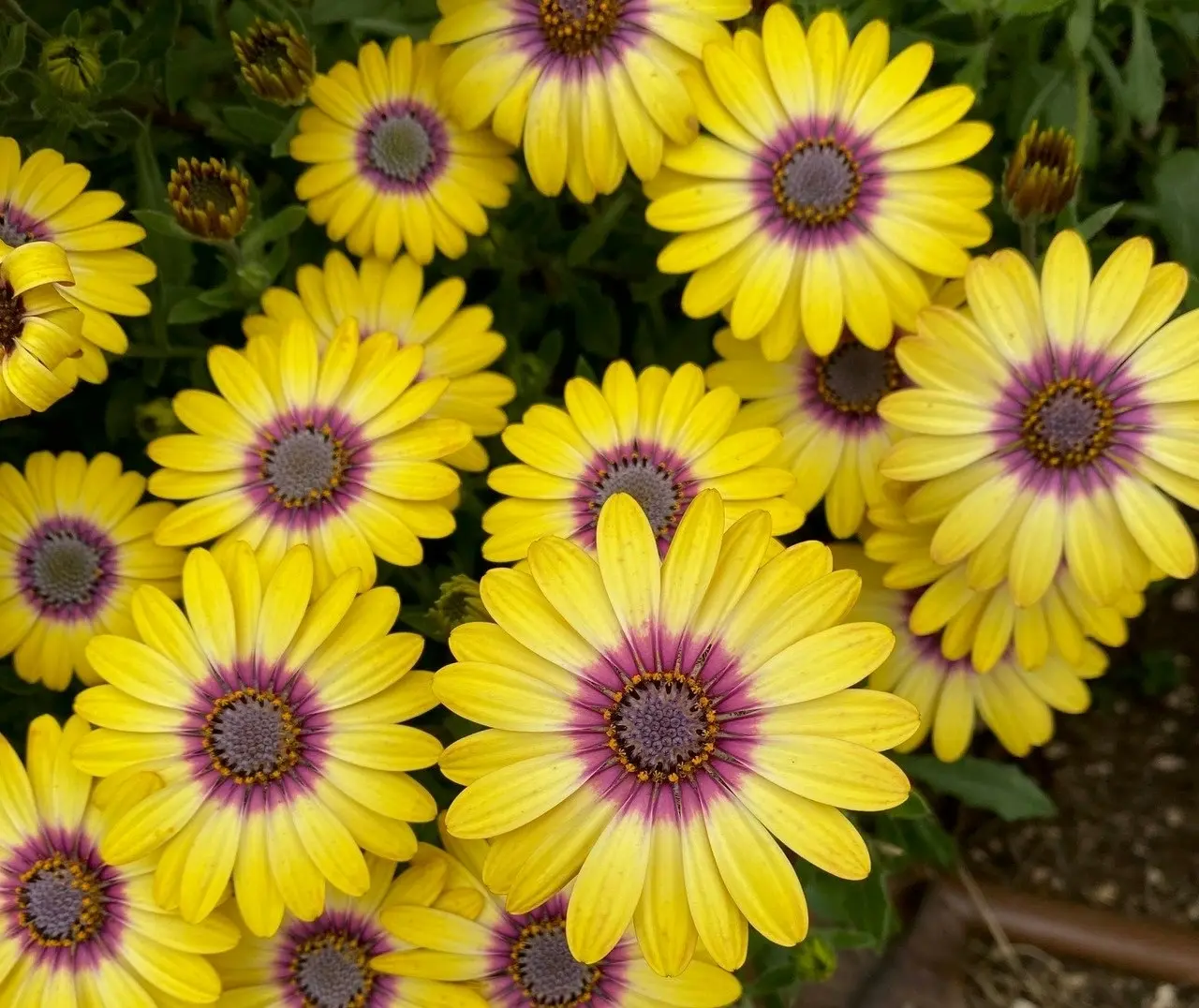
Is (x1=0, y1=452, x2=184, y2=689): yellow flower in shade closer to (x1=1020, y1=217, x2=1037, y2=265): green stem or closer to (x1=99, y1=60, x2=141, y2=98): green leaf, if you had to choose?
(x1=99, y1=60, x2=141, y2=98): green leaf

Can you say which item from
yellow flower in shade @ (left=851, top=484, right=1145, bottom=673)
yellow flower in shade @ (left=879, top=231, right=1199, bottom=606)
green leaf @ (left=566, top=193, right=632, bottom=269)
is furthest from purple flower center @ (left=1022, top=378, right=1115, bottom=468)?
green leaf @ (left=566, top=193, right=632, bottom=269)

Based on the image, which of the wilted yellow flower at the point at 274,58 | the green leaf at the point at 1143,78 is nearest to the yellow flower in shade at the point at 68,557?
the wilted yellow flower at the point at 274,58

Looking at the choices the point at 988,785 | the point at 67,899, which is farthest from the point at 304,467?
the point at 988,785

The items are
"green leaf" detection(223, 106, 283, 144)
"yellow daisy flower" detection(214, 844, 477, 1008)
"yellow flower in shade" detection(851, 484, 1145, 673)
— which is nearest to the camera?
"yellow daisy flower" detection(214, 844, 477, 1008)

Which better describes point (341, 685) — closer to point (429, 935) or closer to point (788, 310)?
point (429, 935)

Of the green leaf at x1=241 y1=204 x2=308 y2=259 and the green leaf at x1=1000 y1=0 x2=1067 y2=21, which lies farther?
the green leaf at x1=241 y1=204 x2=308 y2=259

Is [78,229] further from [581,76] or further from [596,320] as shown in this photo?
[596,320]

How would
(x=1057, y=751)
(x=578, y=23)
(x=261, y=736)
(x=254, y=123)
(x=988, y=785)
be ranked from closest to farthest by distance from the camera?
1. (x=261, y=736)
2. (x=578, y=23)
3. (x=254, y=123)
4. (x=988, y=785)
5. (x=1057, y=751)

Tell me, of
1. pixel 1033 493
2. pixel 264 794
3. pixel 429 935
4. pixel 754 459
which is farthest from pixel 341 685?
pixel 1033 493
